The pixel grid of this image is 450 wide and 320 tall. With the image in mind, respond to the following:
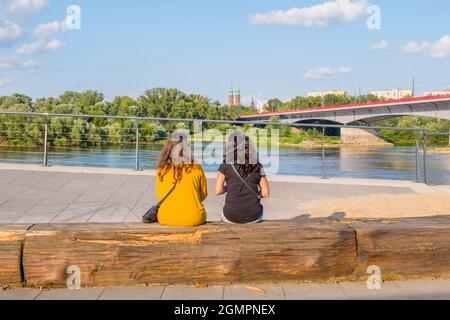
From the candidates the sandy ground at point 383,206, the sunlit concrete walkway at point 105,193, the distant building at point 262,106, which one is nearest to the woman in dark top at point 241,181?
the sunlit concrete walkway at point 105,193

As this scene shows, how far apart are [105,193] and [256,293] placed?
4911mm

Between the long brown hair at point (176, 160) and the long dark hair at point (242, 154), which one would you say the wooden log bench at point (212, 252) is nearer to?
the long brown hair at point (176, 160)

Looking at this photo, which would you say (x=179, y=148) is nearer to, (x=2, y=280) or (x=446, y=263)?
(x=2, y=280)

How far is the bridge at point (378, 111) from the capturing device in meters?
40.2

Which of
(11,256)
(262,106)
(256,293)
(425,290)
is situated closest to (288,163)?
(425,290)

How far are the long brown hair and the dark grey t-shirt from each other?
1.64 feet

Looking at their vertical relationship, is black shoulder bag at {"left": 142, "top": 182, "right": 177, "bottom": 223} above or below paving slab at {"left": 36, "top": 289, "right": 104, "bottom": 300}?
above

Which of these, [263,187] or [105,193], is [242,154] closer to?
[263,187]

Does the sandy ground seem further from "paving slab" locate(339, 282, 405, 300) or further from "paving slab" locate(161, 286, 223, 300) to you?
"paving slab" locate(161, 286, 223, 300)

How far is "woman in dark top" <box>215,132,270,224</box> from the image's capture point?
15.4 ft

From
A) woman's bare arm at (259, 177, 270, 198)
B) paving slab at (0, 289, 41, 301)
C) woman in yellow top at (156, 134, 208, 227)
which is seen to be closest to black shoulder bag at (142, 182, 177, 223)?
woman in yellow top at (156, 134, 208, 227)

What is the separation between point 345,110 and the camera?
5197cm

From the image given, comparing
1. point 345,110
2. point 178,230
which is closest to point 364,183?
point 178,230

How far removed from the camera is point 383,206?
7699mm
